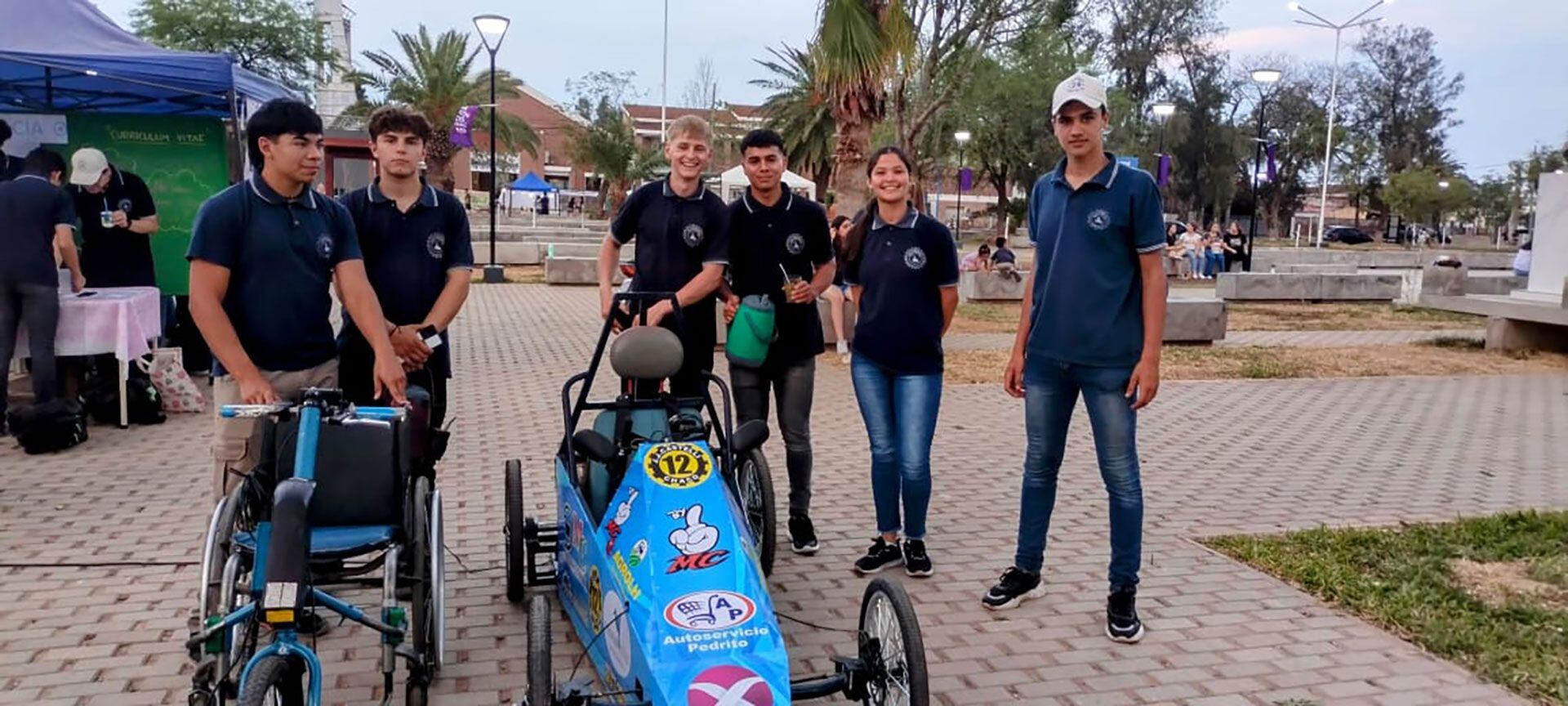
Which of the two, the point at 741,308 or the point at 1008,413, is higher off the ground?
the point at 741,308

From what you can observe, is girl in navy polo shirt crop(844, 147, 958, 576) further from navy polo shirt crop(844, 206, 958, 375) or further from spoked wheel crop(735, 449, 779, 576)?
spoked wheel crop(735, 449, 779, 576)

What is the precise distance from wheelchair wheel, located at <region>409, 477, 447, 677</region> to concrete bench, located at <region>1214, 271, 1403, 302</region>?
19263 millimetres

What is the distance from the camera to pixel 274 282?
12.1 feet

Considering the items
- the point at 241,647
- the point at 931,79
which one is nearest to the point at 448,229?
the point at 241,647

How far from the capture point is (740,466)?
4.91 meters

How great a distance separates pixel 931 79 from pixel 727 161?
37791 millimetres

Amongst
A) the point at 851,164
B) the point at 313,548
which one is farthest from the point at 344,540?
the point at 851,164

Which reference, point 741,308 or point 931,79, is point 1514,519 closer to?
point 741,308

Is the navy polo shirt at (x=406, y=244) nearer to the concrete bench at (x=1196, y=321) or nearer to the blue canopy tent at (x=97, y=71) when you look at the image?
the blue canopy tent at (x=97, y=71)

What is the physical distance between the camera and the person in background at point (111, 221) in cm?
852

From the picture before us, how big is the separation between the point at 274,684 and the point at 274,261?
1.53m

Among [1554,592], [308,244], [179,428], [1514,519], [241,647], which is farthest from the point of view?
[179,428]

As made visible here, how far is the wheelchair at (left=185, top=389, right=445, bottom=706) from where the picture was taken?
9.12ft

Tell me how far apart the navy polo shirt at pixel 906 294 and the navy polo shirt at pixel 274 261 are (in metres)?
2.09
